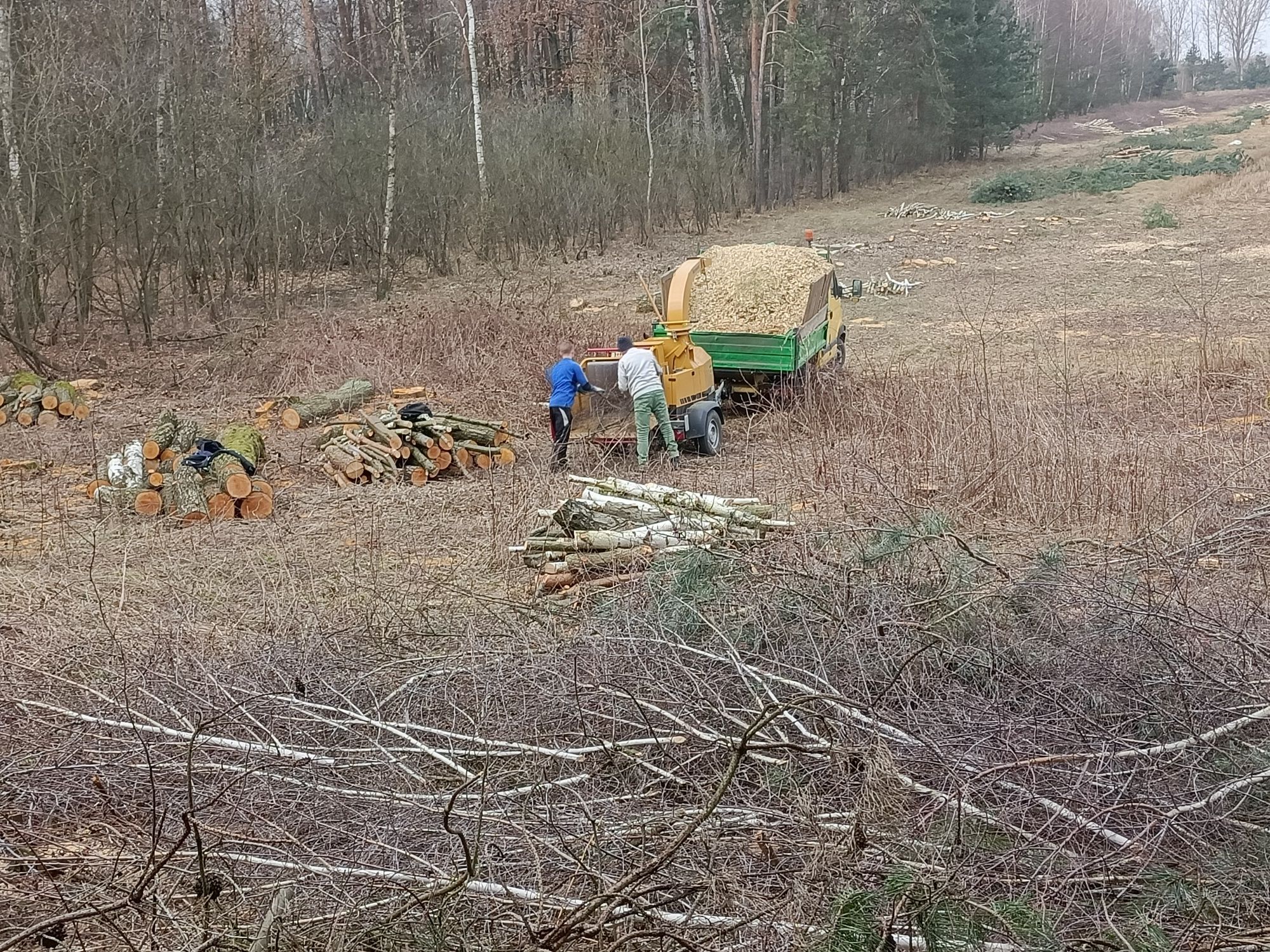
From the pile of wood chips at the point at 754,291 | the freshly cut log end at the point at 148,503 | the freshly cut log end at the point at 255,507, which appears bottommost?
the freshly cut log end at the point at 255,507

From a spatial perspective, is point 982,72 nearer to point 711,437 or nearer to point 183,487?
point 711,437

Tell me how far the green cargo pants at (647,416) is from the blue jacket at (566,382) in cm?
60

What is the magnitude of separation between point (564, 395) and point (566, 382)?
13 cm

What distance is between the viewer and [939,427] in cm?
923

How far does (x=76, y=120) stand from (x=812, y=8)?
25.3m

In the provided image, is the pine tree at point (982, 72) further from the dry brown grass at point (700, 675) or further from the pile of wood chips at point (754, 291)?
the dry brown grass at point (700, 675)

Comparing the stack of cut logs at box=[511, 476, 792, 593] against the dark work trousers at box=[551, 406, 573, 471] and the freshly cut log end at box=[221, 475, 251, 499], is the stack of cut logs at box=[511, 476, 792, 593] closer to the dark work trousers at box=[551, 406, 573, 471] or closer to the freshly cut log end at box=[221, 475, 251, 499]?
the dark work trousers at box=[551, 406, 573, 471]

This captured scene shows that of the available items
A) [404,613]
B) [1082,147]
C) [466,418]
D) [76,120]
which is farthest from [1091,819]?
[1082,147]

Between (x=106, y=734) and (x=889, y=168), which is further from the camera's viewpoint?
(x=889, y=168)

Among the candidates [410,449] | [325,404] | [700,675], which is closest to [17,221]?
[325,404]

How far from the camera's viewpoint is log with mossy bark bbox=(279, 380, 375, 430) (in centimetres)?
1236

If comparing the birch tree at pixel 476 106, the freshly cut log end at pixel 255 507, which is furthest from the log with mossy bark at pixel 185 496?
the birch tree at pixel 476 106

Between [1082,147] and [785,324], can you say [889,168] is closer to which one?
[1082,147]

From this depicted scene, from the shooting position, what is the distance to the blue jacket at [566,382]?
10.1 metres
